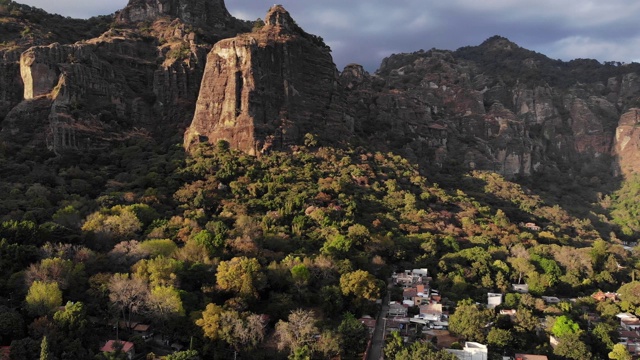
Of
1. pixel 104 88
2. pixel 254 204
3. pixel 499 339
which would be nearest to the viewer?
pixel 499 339

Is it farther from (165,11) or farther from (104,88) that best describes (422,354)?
(165,11)

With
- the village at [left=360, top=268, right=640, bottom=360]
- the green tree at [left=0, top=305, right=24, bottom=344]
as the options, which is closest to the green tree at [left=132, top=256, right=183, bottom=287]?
the green tree at [left=0, top=305, right=24, bottom=344]

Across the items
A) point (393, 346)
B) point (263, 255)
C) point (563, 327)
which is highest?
point (263, 255)

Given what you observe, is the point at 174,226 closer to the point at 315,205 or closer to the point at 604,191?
the point at 315,205

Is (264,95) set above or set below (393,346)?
above

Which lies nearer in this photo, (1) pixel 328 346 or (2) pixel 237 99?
(1) pixel 328 346

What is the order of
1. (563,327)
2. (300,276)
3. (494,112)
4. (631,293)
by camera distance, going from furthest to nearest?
1. (494,112)
2. (631,293)
3. (300,276)
4. (563,327)

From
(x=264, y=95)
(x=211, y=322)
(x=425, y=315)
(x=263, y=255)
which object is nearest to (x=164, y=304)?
(x=211, y=322)
